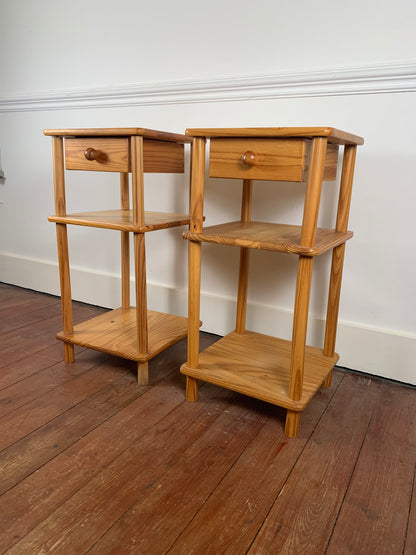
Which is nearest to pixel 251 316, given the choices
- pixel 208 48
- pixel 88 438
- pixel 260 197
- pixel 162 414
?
pixel 260 197

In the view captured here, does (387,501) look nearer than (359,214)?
Yes

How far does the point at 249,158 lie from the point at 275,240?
0.21 metres

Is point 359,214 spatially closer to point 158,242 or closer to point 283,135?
point 283,135

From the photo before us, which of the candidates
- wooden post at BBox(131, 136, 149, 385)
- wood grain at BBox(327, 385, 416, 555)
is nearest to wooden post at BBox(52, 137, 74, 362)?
wooden post at BBox(131, 136, 149, 385)

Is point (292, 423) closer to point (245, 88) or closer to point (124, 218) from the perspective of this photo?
point (124, 218)

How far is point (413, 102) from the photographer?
4.04ft

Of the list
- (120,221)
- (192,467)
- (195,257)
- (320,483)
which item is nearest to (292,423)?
(320,483)

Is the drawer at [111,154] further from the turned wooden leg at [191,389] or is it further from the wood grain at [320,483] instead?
the wood grain at [320,483]

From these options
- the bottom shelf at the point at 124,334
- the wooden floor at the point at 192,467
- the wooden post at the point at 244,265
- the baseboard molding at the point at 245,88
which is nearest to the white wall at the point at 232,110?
the baseboard molding at the point at 245,88

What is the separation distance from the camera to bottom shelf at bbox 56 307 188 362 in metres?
1.32

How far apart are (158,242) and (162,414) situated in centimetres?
80

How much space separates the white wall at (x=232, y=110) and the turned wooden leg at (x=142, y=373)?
0.44 metres

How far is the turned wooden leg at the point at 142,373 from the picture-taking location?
4.25ft

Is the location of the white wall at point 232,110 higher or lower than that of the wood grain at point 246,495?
higher
